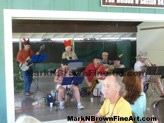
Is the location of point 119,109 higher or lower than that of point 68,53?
lower

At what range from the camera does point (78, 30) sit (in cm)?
758

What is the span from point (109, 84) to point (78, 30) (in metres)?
5.80

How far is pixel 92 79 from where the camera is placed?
611cm

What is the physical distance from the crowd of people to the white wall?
0.41 meters

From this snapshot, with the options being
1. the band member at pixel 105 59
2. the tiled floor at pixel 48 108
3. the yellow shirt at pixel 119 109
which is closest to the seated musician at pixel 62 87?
the tiled floor at pixel 48 108

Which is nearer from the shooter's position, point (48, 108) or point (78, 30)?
point (48, 108)

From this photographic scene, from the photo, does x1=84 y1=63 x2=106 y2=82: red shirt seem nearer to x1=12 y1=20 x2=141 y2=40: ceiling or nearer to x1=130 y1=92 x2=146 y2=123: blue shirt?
x1=12 y1=20 x2=141 y2=40: ceiling

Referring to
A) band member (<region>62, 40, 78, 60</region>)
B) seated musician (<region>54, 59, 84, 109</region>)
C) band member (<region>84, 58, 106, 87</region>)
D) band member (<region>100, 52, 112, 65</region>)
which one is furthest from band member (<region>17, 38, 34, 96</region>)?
band member (<region>100, 52, 112, 65</region>)

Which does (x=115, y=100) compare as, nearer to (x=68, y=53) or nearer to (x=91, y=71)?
(x=91, y=71)

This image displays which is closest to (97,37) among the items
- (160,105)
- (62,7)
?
(62,7)

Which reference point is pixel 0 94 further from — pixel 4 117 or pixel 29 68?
pixel 29 68

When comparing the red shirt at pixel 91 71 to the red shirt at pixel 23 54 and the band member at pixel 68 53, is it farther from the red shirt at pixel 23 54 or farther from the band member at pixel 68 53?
the red shirt at pixel 23 54

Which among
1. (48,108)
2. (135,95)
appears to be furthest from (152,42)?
(135,95)

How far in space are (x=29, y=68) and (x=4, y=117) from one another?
11.5 feet
